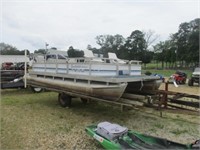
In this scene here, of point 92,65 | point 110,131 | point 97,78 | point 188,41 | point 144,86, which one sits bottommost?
point 110,131

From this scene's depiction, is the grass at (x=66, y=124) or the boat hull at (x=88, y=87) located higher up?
the boat hull at (x=88, y=87)

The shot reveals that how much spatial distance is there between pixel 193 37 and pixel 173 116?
1603 inches

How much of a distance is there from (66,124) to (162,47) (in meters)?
59.2

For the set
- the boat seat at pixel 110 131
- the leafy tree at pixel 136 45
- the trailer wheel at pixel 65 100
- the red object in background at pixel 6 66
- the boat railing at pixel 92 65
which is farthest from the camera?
the leafy tree at pixel 136 45

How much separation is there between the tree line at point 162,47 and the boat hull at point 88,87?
126ft

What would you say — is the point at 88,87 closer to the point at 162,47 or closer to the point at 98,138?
the point at 98,138

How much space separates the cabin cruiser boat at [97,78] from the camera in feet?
18.1

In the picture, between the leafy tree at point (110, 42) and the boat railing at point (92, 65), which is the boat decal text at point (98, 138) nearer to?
the boat railing at point (92, 65)

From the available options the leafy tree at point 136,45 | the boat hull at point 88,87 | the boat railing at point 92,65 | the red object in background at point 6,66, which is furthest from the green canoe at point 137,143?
the leafy tree at point 136,45

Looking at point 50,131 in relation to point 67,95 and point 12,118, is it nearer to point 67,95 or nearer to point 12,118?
point 12,118

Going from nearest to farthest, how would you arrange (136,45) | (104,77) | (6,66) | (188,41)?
(104,77)
(6,66)
(188,41)
(136,45)

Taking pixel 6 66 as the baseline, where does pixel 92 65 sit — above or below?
above

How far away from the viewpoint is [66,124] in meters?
5.76

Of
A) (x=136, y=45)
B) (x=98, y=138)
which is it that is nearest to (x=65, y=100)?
(x=98, y=138)
